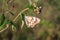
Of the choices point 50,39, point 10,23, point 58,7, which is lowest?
point 50,39

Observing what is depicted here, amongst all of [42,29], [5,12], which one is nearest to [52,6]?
[42,29]

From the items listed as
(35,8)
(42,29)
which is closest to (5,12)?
(35,8)

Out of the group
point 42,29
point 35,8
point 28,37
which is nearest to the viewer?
point 35,8

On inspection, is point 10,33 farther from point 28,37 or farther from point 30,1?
point 30,1

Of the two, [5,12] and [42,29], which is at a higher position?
[5,12]

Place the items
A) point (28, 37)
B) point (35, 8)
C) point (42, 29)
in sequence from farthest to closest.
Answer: point (42, 29)
point (28, 37)
point (35, 8)

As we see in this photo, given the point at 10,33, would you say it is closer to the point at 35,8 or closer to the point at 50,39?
the point at 50,39

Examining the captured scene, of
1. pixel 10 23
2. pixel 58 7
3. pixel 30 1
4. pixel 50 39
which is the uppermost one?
pixel 30 1

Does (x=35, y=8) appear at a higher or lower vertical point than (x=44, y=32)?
higher

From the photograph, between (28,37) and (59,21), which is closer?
(28,37)
